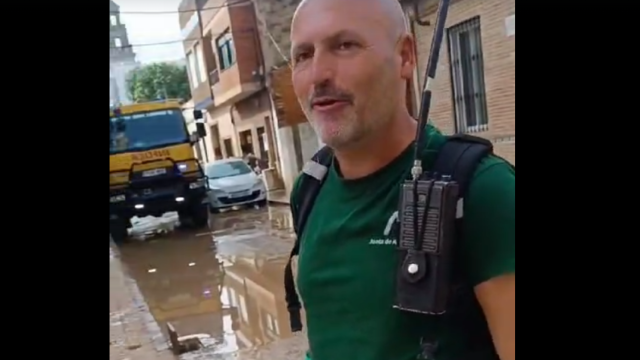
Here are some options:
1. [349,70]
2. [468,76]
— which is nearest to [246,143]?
[468,76]

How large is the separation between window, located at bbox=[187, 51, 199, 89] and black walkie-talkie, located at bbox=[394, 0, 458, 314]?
2918 cm

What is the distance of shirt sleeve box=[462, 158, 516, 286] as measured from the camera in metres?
1.10

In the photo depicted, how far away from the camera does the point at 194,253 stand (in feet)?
34.4

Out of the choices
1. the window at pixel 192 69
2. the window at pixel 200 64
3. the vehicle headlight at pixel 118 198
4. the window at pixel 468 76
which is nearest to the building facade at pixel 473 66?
the window at pixel 468 76

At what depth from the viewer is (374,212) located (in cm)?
131

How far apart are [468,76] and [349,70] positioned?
863cm

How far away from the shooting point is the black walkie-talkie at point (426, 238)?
1093 millimetres

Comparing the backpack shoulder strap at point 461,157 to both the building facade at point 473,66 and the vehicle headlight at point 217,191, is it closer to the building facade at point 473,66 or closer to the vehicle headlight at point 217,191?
the building facade at point 473,66

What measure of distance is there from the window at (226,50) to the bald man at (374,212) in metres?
20.4

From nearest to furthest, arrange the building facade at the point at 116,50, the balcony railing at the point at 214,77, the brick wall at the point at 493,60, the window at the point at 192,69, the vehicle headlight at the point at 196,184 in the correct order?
1. the building facade at the point at 116,50
2. the brick wall at the point at 493,60
3. the vehicle headlight at the point at 196,184
4. the balcony railing at the point at 214,77
5. the window at the point at 192,69

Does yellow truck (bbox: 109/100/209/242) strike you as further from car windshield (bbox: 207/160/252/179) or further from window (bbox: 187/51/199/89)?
window (bbox: 187/51/199/89)

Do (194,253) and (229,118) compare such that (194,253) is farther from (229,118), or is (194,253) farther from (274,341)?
(229,118)
